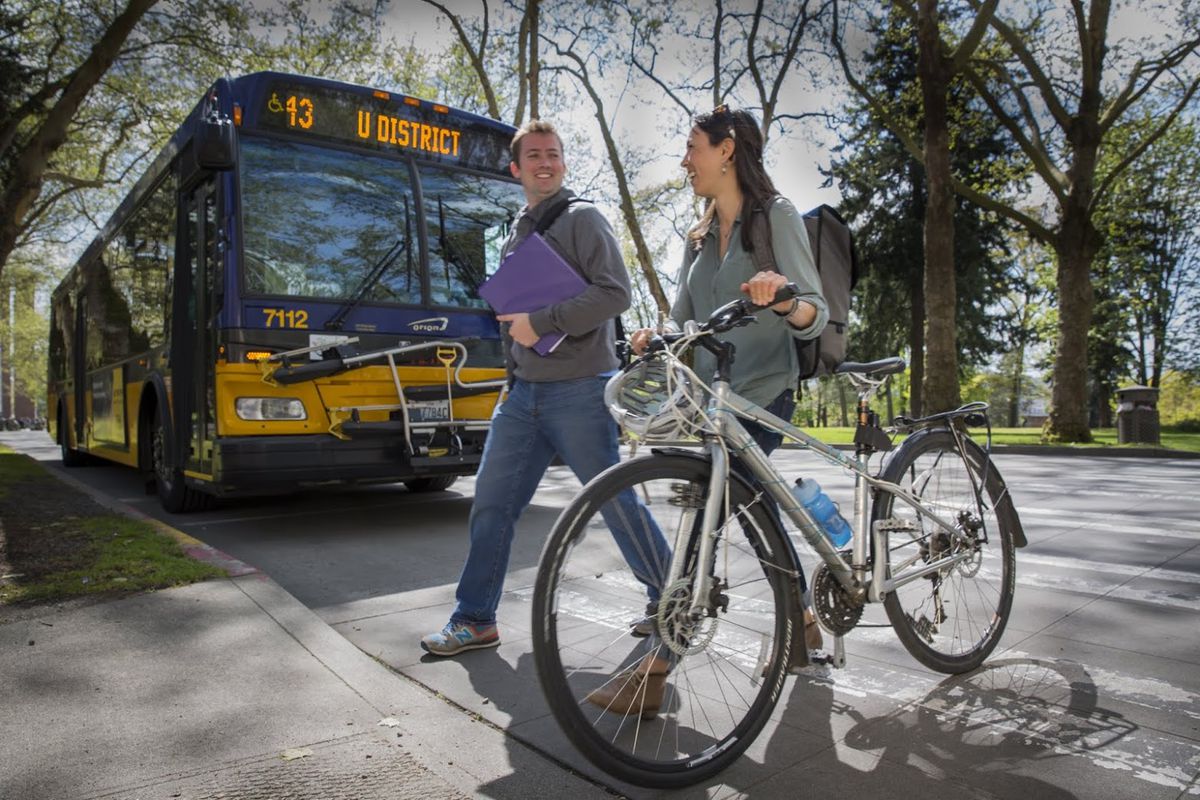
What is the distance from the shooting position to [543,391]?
341 centimetres

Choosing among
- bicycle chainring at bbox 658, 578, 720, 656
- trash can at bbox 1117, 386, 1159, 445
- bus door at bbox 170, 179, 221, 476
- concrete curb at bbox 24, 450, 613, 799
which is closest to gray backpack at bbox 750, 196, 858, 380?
bicycle chainring at bbox 658, 578, 720, 656

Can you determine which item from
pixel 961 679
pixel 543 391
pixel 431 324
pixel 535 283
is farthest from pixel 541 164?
pixel 431 324

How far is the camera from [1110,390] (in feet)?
124

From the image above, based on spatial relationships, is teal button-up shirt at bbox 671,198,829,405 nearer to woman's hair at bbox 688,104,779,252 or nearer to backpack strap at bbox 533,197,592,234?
woman's hair at bbox 688,104,779,252

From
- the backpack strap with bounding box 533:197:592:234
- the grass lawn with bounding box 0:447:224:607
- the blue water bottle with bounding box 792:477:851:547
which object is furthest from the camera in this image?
the grass lawn with bounding box 0:447:224:607

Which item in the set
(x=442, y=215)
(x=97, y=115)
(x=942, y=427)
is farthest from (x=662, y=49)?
(x=942, y=427)

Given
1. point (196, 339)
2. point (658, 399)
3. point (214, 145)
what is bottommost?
point (658, 399)

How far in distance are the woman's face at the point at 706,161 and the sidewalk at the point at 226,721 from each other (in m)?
2.00

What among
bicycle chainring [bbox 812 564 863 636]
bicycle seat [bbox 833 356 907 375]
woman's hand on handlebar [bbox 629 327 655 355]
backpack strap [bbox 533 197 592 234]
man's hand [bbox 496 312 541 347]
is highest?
backpack strap [bbox 533 197 592 234]

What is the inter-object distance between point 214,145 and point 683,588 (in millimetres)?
4954

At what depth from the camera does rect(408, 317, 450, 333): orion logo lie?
6.76 m

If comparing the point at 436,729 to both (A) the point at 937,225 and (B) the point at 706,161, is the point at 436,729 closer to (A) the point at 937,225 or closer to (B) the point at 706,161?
(B) the point at 706,161

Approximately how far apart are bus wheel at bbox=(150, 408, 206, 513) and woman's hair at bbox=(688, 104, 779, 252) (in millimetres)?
6049

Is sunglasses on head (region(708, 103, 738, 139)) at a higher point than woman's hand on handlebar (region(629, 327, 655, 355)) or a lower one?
higher
